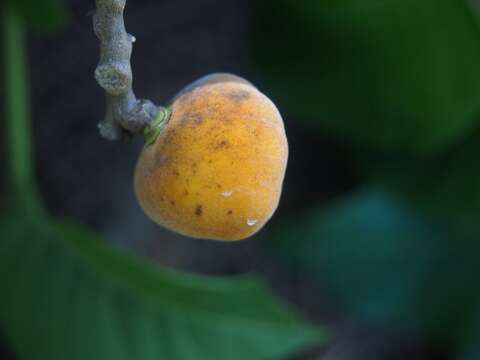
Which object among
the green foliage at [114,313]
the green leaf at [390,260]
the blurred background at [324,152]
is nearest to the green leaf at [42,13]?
the blurred background at [324,152]

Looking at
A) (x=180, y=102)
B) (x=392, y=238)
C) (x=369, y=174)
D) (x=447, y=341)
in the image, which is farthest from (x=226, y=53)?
(x=180, y=102)

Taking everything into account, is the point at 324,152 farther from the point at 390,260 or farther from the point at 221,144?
the point at 221,144

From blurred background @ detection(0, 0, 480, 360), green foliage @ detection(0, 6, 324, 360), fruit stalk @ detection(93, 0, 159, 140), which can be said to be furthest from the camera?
blurred background @ detection(0, 0, 480, 360)

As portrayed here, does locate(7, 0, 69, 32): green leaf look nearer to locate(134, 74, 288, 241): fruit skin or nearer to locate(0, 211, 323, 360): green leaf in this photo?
locate(0, 211, 323, 360): green leaf

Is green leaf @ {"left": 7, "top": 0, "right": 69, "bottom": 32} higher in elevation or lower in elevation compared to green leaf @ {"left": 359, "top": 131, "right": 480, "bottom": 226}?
higher

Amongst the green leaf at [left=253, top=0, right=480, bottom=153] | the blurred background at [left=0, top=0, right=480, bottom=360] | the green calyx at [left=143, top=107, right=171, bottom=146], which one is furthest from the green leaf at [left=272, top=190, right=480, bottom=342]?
the green calyx at [left=143, top=107, right=171, bottom=146]

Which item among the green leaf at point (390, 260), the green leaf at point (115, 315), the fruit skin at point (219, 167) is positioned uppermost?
the green leaf at point (390, 260)

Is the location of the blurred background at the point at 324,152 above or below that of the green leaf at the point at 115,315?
above

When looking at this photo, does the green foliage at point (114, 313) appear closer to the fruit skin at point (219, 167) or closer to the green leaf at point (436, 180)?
the green leaf at point (436, 180)
